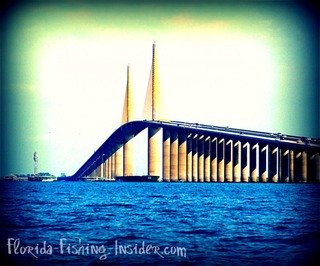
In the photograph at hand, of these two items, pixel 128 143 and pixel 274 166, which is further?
pixel 128 143

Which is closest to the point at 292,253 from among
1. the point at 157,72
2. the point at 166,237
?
the point at 166,237

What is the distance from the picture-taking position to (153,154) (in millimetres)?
108688

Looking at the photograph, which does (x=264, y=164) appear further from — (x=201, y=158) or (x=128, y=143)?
(x=128, y=143)

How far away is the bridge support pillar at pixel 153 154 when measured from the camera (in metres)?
109

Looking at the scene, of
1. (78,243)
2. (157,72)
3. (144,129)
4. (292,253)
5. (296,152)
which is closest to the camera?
(292,253)

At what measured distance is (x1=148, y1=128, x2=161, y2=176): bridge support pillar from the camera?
10869 cm

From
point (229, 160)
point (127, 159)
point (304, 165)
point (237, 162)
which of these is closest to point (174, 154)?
point (229, 160)

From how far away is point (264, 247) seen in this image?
2123cm

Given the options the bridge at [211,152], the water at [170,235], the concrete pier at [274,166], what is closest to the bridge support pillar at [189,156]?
the bridge at [211,152]

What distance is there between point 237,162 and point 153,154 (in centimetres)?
2289

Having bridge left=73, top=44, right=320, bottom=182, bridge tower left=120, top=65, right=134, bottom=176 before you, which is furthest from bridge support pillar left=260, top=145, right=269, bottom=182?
bridge tower left=120, top=65, right=134, bottom=176

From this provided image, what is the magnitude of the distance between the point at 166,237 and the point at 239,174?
2592 inches

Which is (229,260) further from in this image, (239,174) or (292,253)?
(239,174)

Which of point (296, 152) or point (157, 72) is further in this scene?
point (157, 72)
